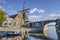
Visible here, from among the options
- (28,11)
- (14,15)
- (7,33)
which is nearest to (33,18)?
(28,11)

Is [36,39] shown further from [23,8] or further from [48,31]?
[23,8]

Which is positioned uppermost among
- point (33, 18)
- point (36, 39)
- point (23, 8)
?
point (23, 8)

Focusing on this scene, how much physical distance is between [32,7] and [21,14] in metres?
0.28

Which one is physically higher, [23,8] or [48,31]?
[23,8]

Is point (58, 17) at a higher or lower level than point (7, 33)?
higher

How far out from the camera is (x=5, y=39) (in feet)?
10.6

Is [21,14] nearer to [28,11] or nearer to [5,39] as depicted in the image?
[28,11]

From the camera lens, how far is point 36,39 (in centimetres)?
329

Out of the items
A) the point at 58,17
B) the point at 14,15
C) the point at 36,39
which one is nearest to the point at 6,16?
the point at 14,15

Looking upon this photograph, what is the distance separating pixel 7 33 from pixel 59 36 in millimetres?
1094

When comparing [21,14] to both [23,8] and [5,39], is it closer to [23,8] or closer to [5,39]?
[23,8]

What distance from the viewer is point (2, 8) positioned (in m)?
3.28

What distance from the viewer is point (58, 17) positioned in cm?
326

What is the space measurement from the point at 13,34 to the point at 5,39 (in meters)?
0.19
